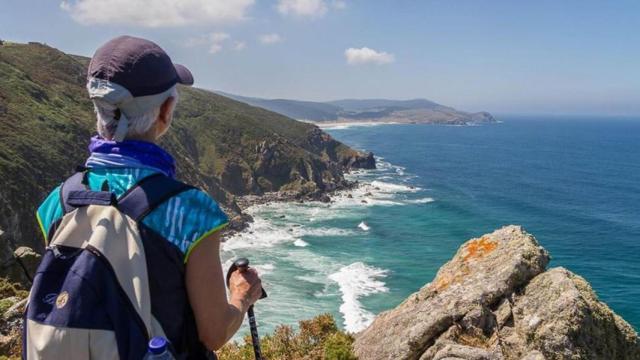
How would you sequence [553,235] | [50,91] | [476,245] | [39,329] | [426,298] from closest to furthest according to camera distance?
1. [39,329]
2. [426,298]
3. [476,245]
4. [553,235]
5. [50,91]

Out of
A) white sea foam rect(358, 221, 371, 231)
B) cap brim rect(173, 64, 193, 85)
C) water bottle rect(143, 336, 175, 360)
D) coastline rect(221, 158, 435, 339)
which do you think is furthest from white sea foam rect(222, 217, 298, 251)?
water bottle rect(143, 336, 175, 360)

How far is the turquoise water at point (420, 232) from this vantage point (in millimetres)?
48500

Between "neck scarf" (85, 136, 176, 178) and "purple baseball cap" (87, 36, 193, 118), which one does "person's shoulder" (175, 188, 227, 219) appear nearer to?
"neck scarf" (85, 136, 176, 178)

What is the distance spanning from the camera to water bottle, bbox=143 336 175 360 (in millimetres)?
2299

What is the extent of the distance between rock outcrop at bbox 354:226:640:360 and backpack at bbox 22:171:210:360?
6071 mm

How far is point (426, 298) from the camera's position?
980 centimetres

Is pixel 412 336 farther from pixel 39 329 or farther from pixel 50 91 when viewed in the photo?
pixel 50 91

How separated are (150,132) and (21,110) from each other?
7093 centimetres

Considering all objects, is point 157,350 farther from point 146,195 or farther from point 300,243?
point 300,243

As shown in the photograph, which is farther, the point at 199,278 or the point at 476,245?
the point at 476,245

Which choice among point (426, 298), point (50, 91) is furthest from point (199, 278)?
point (50, 91)

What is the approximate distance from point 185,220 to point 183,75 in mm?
937

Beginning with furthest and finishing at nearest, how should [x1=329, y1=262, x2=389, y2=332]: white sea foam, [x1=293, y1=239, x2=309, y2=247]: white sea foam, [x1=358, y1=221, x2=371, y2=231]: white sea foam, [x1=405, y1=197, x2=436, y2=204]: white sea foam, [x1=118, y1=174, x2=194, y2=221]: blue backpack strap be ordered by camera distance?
[x1=405, y1=197, x2=436, y2=204]: white sea foam → [x1=358, y1=221, x2=371, y2=231]: white sea foam → [x1=293, y1=239, x2=309, y2=247]: white sea foam → [x1=329, y1=262, x2=389, y2=332]: white sea foam → [x1=118, y1=174, x2=194, y2=221]: blue backpack strap

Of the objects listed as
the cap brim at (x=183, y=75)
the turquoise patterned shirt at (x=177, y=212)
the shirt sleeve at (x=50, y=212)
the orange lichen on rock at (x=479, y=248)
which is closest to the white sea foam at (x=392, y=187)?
the orange lichen on rock at (x=479, y=248)
